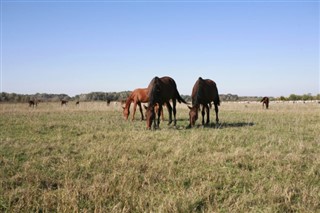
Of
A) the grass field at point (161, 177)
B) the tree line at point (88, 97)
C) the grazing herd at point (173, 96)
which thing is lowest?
the grass field at point (161, 177)

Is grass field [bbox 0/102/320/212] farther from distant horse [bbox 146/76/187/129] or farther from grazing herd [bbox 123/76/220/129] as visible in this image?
grazing herd [bbox 123/76/220/129]

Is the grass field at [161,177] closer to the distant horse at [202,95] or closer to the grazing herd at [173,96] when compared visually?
the grazing herd at [173,96]

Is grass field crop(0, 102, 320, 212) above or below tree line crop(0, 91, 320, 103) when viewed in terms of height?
below

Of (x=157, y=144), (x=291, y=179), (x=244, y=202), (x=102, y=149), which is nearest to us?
(x=244, y=202)

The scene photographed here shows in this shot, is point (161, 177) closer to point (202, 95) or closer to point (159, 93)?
point (159, 93)

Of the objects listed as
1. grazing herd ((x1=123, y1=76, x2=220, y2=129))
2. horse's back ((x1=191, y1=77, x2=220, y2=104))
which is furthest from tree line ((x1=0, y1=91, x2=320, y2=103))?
horse's back ((x1=191, y1=77, x2=220, y2=104))

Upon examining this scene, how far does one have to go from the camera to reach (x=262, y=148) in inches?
331

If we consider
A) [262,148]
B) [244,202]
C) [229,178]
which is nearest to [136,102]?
[262,148]

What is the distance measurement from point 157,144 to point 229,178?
11.8 ft

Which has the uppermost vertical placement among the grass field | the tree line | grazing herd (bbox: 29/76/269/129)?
the tree line

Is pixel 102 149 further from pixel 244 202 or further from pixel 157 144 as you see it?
pixel 244 202

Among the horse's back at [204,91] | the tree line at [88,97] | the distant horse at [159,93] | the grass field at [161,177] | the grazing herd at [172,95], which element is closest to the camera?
the grass field at [161,177]

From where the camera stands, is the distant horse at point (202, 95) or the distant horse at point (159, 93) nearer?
the distant horse at point (159, 93)

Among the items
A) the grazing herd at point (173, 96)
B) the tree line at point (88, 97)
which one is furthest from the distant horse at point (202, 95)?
the tree line at point (88, 97)
